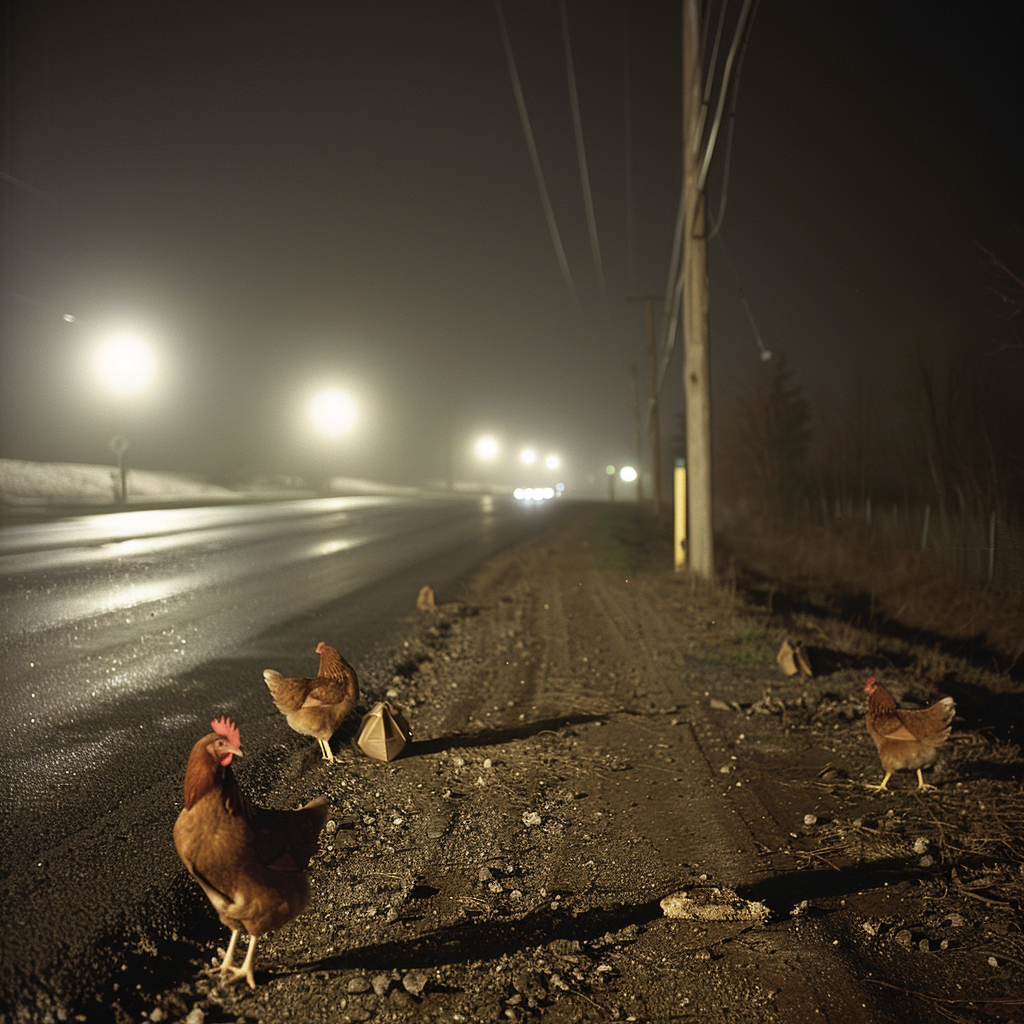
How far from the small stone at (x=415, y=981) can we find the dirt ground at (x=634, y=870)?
0.04ft

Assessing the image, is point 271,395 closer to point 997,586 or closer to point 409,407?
point 409,407

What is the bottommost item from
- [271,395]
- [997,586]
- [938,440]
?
[997,586]

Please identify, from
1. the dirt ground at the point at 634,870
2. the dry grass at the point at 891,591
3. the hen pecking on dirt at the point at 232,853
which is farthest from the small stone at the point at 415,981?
the dry grass at the point at 891,591

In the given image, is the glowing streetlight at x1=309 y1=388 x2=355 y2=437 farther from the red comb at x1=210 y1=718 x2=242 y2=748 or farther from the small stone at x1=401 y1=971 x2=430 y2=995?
the small stone at x1=401 y1=971 x2=430 y2=995

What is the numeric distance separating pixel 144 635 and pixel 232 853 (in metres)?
6.31

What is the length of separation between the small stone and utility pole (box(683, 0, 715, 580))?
968 cm

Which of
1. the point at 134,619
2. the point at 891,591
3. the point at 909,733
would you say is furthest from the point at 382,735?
the point at 891,591

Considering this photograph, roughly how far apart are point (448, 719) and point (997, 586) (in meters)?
12.0

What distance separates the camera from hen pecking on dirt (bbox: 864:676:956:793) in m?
4.29

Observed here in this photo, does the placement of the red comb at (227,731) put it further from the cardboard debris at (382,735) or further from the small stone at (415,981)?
the cardboard debris at (382,735)

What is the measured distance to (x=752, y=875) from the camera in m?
3.41

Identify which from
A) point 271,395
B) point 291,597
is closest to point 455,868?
point 291,597

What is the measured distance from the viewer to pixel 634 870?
3.45 m

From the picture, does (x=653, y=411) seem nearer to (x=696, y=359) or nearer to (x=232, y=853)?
(x=696, y=359)
